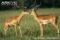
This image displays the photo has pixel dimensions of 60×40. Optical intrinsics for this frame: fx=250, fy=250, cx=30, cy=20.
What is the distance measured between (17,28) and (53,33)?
1421 millimetres

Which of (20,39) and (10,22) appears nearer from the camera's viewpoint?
(20,39)

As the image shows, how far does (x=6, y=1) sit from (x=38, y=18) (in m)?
17.5

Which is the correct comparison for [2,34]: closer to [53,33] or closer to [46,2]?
[53,33]

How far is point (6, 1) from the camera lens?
26.8 m

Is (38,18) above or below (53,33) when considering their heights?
above

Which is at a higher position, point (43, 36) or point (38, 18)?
point (38, 18)

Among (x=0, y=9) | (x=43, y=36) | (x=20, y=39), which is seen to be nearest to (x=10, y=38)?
(x=20, y=39)

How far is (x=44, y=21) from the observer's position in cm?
953

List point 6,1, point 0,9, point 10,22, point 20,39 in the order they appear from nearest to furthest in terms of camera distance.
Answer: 1. point 20,39
2. point 10,22
3. point 0,9
4. point 6,1

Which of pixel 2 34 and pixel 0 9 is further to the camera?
pixel 0 9

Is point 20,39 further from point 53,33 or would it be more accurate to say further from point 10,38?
point 53,33

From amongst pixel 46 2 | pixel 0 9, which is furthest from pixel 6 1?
pixel 46 2

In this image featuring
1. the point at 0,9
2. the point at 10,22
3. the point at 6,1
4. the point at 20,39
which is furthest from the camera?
the point at 6,1

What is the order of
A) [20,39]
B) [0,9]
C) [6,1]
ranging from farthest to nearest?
1. [6,1]
2. [0,9]
3. [20,39]
